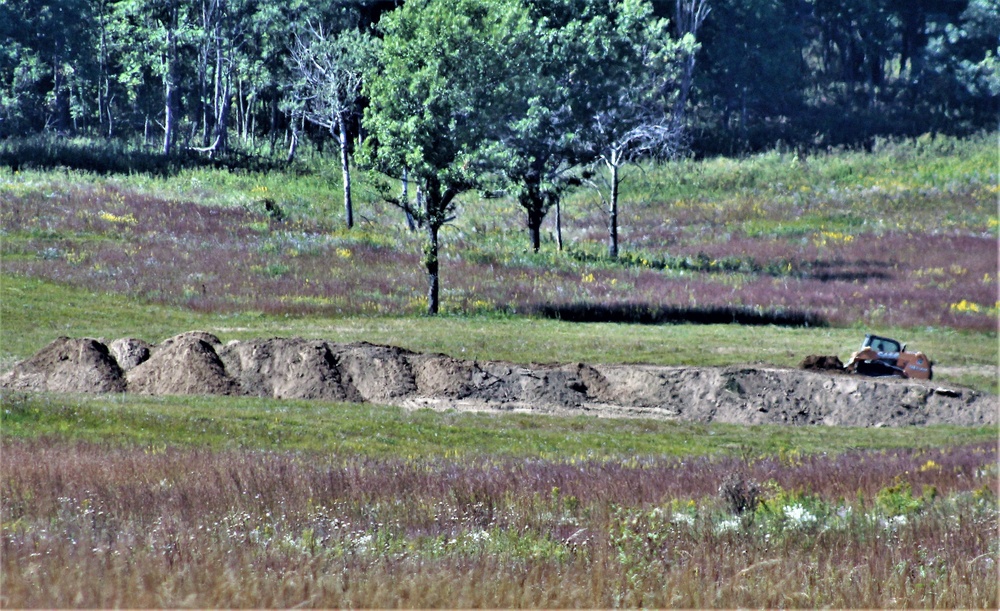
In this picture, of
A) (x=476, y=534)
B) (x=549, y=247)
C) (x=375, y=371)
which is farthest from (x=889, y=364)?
(x=549, y=247)

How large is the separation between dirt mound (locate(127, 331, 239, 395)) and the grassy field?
201 centimetres

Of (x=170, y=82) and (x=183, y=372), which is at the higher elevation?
(x=170, y=82)

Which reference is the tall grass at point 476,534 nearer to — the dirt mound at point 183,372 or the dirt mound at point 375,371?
the dirt mound at point 183,372

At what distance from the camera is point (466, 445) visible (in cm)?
1730

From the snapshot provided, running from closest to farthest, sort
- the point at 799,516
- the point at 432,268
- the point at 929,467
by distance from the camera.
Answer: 1. the point at 799,516
2. the point at 929,467
3. the point at 432,268

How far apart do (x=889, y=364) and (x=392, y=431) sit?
13.7m

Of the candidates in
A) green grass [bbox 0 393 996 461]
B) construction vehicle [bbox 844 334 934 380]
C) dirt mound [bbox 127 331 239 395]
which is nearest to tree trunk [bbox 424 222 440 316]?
dirt mound [bbox 127 331 239 395]

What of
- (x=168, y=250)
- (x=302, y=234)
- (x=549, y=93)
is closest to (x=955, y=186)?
(x=549, y=93)

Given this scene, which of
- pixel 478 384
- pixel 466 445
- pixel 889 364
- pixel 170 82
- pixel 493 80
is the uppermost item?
pixel 170 82

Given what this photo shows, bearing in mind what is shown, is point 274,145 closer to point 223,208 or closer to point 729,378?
point 223,208

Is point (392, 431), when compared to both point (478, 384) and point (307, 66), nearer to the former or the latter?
point (478, 384)

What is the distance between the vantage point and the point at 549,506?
9938 mm

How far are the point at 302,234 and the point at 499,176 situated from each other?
14067 mm

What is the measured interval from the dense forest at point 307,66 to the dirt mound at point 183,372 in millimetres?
37656
